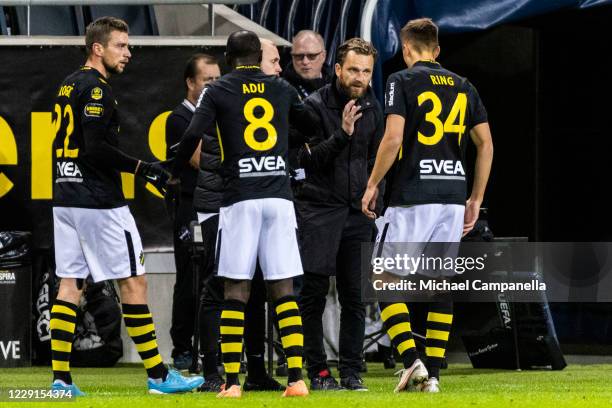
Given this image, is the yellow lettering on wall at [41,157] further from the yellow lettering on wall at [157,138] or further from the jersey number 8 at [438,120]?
the jersey number 8 at [438,120]

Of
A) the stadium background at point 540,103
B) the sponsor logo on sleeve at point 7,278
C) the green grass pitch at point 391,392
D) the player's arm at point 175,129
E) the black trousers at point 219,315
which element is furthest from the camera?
the stadium background at point 540,103

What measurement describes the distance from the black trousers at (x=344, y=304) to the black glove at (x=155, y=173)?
1.14 m

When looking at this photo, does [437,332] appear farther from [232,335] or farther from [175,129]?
[175,129]

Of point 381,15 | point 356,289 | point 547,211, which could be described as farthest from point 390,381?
point 547,211

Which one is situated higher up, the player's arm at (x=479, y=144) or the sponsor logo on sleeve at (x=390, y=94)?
the sponsor logo on sleeve at (x=390, y=94)

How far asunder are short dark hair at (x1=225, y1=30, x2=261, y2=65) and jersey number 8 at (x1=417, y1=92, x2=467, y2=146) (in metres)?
1.00

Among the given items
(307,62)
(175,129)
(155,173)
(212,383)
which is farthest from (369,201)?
(307,62)

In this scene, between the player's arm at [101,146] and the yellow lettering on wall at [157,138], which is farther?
the yellow lettering on wall at [157,138]

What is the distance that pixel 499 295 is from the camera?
35.3 feet

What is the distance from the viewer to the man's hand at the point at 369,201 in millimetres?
8219

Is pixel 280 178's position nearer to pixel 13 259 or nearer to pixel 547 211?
pixel 13 259

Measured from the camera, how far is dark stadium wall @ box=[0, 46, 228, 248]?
1136 cm

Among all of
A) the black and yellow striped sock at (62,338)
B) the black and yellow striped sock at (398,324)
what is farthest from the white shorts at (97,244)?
the black and yellow striped sock at (398,324)

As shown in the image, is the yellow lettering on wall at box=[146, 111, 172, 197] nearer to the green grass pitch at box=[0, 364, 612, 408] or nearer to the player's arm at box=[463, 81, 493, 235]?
the green grass pitch at box=[0, 364, 612, 408]
